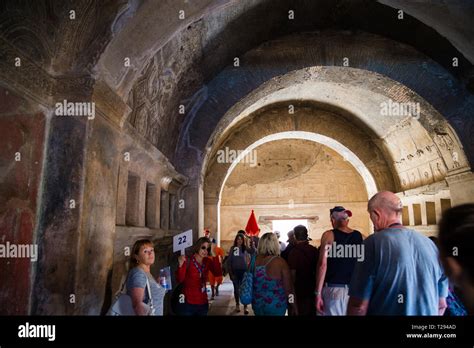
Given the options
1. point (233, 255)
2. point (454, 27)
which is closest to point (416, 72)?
point (454, 27)

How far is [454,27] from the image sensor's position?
15.0ft

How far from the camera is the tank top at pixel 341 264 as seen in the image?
304cm

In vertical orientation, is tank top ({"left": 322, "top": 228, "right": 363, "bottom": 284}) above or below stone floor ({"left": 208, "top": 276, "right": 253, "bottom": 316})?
above

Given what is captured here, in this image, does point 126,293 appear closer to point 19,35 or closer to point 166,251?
point 19,35

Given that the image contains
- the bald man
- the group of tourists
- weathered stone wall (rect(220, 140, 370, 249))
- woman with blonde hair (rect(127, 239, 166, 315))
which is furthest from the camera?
weathered stone wall (rect(220, 140, 370, 249))

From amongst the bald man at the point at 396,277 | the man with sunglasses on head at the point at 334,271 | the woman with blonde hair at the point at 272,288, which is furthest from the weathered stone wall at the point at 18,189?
the man with sunglasses on head at the point at 334,271

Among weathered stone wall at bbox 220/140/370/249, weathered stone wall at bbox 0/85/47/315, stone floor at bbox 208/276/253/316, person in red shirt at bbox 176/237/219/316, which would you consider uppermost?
weathered stone wall at bbox 220/140/370/249

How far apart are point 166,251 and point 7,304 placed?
3.04 metres

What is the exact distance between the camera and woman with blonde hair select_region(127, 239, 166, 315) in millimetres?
2461

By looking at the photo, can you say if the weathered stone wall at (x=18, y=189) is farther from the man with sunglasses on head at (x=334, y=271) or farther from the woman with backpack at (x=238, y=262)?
the woman with backpack at (x=238, y=262)

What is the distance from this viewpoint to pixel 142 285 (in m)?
2.51

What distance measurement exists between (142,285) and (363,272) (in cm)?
153

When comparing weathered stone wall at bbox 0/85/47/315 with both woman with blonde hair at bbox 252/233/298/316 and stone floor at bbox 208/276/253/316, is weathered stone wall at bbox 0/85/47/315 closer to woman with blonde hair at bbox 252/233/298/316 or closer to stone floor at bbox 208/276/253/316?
woman with blonde hair at bbox 252/233/298/316

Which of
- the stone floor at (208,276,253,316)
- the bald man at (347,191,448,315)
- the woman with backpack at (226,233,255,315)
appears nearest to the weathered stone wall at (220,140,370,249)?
the stone floor at (208,276,253,316)
